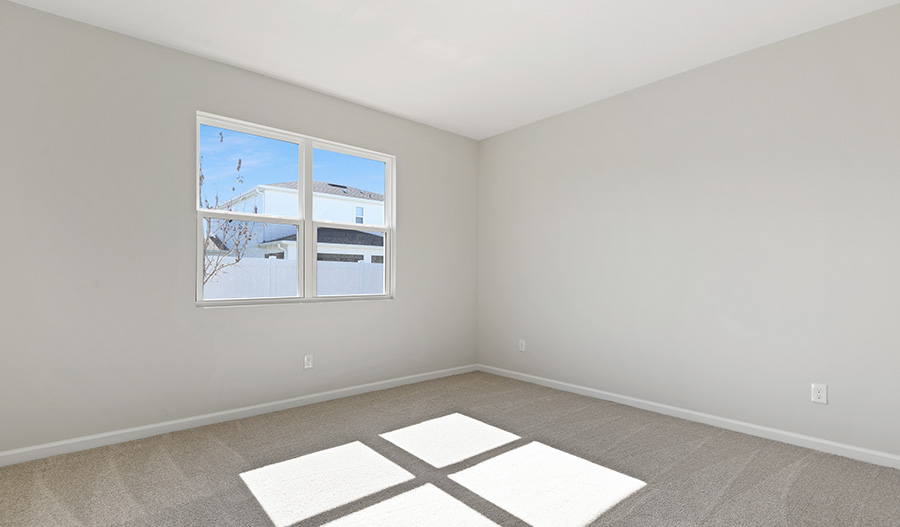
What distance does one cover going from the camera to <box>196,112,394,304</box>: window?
3.29m

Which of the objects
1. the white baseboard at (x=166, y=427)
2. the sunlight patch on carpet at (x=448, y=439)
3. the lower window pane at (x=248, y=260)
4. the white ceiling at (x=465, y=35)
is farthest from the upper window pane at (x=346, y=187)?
the sunlight patch on carpet at (x=448, y=439)

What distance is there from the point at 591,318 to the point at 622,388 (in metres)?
0.65

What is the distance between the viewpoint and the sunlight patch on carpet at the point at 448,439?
2.66 m

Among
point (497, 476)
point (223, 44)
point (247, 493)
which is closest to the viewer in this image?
point (247, 493)

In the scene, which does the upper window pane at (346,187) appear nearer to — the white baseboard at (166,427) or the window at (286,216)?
the window at (286,216)

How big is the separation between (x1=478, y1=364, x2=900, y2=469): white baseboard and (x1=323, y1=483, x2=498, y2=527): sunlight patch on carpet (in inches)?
84.6

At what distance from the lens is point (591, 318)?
4012 millimetres

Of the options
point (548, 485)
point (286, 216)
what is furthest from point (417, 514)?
point (286, 216)

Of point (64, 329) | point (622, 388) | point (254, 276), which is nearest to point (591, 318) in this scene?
point (622, 388)

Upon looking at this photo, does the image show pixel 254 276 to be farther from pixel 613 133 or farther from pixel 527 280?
pixel 613 133

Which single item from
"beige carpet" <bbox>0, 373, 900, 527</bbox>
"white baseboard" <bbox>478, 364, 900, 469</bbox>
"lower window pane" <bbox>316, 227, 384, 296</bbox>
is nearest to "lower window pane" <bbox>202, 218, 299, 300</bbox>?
"lower window pane" <bbox>316, 227, 384, 296</bbox>

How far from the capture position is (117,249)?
9.35 ft

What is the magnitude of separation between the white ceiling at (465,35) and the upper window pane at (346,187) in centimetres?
61

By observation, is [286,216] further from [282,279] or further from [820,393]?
[820,393]
